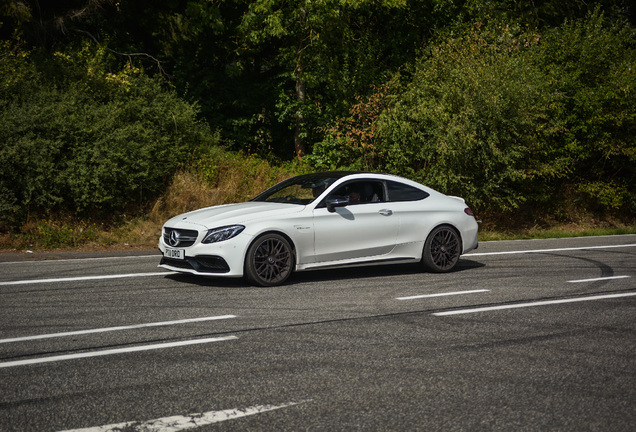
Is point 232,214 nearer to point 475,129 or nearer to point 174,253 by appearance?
point 174,253

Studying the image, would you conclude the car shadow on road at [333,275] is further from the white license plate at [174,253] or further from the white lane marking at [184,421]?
the white lane marking at [184,421]

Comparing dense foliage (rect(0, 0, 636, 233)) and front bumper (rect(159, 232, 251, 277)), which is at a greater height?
Result: dense foliage (rect(0, 0, 636, 233))

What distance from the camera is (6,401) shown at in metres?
4.29

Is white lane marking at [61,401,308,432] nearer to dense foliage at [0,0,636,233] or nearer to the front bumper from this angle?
the front bumper

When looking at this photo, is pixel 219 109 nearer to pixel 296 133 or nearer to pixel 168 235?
pixel 296 133

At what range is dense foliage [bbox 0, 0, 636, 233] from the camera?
15.3 m

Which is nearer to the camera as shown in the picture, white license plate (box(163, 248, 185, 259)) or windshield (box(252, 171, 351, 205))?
white license plate (box(163, 248, 185, 259))

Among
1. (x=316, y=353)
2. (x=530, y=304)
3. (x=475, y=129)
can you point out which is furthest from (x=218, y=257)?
(x=475, y=129)

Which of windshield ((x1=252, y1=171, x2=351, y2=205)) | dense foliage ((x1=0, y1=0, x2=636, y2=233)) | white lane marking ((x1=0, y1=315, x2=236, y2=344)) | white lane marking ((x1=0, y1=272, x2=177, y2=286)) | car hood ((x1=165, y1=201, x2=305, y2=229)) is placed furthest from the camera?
dense foliage ((x1=0, y1=0, x2=636, y2=233))

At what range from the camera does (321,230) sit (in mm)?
8992

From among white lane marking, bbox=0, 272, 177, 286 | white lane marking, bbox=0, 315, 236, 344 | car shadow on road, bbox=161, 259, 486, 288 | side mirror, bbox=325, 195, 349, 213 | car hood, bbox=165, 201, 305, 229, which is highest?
side mirror, bbox=325, 195, 349, 213

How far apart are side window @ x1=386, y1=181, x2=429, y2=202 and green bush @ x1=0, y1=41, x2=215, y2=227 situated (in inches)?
291

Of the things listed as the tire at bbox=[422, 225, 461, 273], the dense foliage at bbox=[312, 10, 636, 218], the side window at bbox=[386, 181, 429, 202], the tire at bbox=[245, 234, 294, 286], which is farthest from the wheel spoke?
the dense foliage at bbox=[312, 10, 636, 218]

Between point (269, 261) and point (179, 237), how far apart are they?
4.01 ft
